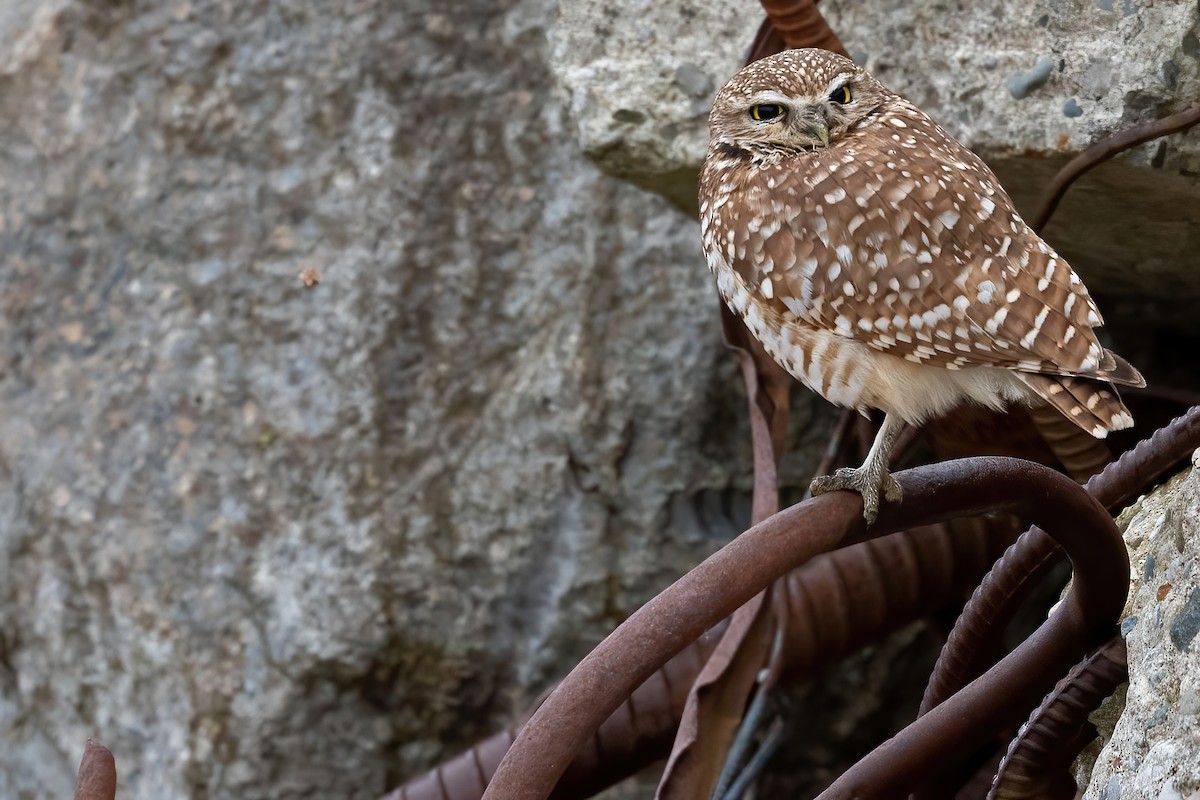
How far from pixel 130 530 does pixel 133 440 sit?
0.20 meters

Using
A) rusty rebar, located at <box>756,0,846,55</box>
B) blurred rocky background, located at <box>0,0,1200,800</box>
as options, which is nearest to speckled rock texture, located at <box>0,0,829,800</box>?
blurred rocky background, located at <box>0,0,1200,800</box>

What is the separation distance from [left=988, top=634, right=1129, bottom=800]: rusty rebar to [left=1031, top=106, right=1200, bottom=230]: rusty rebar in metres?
0.77

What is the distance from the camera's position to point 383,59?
2.96 meters

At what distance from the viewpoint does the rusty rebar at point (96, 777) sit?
1.41m

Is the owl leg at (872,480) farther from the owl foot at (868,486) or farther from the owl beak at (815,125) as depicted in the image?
the owl beak at (815,125)

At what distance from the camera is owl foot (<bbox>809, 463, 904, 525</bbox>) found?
1523 millimetres

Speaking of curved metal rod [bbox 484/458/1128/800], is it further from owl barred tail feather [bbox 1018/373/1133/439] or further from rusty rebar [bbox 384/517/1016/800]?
rusty rebar [bbox 384/517/1016/800]

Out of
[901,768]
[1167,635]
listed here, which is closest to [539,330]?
[901,768]

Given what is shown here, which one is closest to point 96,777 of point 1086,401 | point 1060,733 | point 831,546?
point 831,546

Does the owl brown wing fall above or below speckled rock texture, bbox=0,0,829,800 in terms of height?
above

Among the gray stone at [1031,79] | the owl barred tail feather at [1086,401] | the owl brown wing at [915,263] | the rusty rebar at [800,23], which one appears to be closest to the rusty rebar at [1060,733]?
the owl barred tail feather at [1086,401]

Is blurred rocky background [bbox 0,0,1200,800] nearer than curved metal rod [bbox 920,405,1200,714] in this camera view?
No

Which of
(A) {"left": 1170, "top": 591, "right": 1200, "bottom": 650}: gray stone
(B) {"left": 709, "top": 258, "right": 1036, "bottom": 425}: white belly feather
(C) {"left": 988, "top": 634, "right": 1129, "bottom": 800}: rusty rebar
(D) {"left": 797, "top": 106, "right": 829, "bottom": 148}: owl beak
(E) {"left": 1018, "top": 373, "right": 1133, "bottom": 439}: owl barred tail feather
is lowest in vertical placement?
(C) {"left": 988, "top": 634, "right": 1129, "bottom": 800}: rusty rebar

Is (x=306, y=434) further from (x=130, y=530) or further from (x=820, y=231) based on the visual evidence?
(x=820, y=231)
